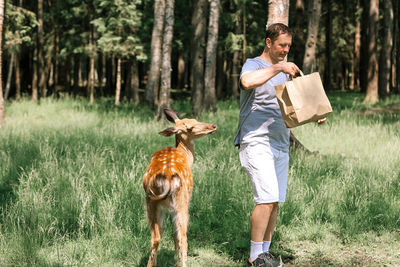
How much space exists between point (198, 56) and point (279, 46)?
11.8 meters

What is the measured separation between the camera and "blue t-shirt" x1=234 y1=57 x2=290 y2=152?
4.13 meters

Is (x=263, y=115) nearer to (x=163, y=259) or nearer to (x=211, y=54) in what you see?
(x=163, y=259)

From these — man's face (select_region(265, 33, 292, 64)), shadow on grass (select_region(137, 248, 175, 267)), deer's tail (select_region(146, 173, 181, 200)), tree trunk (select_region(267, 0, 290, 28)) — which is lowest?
shadow on grass (select_region(137, 248, 175, 267))

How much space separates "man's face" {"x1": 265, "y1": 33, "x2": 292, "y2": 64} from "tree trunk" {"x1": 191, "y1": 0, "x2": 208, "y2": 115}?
33.5 ft

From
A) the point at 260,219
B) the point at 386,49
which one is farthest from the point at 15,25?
the point at 260,219

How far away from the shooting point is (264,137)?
415 centimetres

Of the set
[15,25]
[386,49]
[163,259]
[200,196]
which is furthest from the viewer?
[386,49]

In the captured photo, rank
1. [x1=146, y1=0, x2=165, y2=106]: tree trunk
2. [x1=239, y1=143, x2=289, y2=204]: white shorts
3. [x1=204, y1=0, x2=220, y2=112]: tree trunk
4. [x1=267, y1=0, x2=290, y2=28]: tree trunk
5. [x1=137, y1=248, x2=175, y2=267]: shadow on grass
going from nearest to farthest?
[x1=239, y1=143, x2=289, y2=204]: white shorts, [x1=137, y1=248, x2=175, y2=267]: shadow on grass, [x1=267, y1=0, x2=290, y2=28]: tree trunk, [x1=204, y1=0, x2=220, y2=112]: tree trunk, [x1=146, y1=0, x2=165, y2=106]: tree trunk

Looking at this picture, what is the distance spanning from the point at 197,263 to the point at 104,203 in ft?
5.09

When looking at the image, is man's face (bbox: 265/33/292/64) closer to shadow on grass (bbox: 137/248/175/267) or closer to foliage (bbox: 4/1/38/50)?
shadow on grass (bbox: 137/248/175/267)

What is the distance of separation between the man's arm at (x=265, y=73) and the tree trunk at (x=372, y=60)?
16.8 metres

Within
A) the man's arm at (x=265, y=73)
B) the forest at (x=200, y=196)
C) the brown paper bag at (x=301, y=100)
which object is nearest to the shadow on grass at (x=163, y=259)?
the forest at (x=200, y=196)

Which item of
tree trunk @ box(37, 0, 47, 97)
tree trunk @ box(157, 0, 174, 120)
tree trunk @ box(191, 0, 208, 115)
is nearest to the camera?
tree trunk @ box(157, 0, 174, 120)

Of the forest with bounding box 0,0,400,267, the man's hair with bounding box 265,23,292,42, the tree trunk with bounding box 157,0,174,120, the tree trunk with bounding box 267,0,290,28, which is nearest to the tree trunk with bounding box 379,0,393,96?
the forest with bounding box 0,0,400,267
